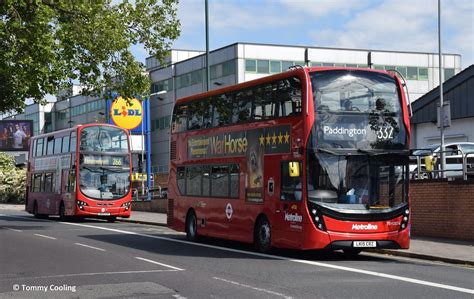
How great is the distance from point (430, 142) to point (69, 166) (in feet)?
58.6

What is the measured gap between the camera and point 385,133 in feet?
54.2

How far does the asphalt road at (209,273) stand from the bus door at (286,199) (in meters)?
0.58

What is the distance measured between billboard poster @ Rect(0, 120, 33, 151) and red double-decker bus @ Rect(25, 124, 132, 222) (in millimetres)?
57770

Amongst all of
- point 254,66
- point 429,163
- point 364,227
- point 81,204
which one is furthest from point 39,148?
point 254,66

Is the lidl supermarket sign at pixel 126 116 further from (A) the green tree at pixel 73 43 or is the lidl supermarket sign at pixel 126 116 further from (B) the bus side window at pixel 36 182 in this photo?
(A) the green tree at pixel 73 43

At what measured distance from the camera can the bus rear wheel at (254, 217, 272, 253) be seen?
17.6 meters

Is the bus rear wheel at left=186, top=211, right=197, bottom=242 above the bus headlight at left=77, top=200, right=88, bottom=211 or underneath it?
underneath

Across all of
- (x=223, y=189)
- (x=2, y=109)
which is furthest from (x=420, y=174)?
(x=2, y=109)

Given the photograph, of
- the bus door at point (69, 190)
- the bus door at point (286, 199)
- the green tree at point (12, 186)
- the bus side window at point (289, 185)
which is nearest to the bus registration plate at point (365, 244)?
the bus door at point (286, 199)

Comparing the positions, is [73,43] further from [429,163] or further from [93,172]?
[429,163]

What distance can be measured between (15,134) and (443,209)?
77.7 m

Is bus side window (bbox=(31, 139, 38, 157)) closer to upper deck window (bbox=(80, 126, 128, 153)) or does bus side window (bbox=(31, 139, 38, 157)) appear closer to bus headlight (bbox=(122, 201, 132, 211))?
upper deck window (bbox=(80, 126, 128, 153))

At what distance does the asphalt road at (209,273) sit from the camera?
37.3 ft

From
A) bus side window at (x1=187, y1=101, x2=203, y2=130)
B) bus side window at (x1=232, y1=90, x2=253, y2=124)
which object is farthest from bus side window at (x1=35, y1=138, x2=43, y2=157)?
bus side window at (x1=232, y1=90, x2=253, y2=124)
